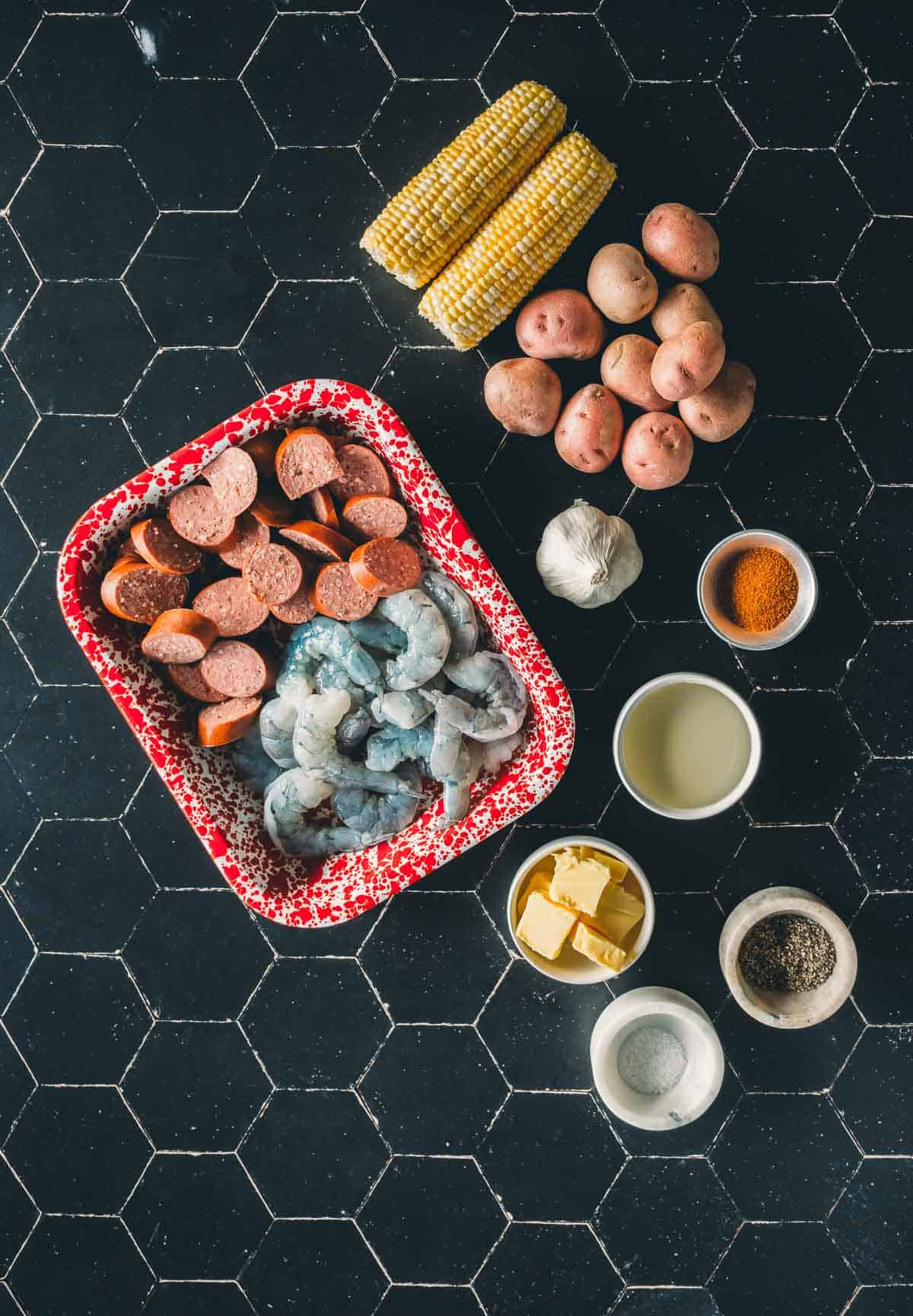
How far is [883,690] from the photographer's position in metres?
1.46

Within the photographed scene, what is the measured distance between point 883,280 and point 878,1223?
144cm

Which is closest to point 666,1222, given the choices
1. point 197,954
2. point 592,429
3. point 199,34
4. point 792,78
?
point 197,954

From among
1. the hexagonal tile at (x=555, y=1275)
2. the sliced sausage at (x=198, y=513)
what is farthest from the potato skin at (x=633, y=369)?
the hexagonal tile at (x=555, y=1275)

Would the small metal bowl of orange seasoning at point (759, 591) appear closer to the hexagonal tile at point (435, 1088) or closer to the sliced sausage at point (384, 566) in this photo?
the sliced sausage at point (384, 566)

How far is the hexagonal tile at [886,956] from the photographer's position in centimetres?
149

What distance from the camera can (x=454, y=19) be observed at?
140 cm

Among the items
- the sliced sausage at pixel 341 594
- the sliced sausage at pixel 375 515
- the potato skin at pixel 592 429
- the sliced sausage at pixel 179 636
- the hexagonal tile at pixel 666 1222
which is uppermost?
the potato skin at pixel 592 429

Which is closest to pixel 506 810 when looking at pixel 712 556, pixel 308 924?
pixel 308 924

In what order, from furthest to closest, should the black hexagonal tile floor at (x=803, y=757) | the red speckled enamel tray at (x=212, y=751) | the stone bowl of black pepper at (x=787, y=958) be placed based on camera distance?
the black hexagonal tile floor at (x=803, y=757)
the stone bowl of black pepper at (x=787, y=958)
the red speckled enamel tray at (x=212, y=751)

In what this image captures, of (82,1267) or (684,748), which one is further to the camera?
(82,1267)

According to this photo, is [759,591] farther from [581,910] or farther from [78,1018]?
[78,1018]

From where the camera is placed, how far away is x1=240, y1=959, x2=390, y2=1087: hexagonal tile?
1.51m

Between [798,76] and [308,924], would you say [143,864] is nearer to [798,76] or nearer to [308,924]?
[308,924]

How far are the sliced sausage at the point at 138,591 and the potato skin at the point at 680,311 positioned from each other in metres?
0.74
